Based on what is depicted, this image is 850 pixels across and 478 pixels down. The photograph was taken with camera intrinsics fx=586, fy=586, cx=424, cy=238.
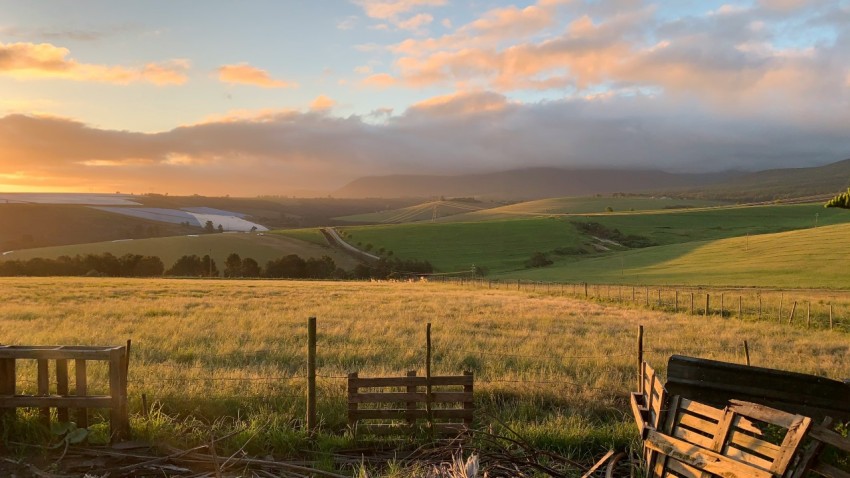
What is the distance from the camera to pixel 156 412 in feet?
27.9

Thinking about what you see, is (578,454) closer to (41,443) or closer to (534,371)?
(534,371)

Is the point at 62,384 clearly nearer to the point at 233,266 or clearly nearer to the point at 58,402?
the point at 58,402

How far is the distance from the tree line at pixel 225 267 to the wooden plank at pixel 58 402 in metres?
67.7

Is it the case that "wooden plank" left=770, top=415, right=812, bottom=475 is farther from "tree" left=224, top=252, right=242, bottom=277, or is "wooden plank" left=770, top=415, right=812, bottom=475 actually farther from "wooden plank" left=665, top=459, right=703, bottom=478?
"tree" left=224, top=252, right=242, bottom=277

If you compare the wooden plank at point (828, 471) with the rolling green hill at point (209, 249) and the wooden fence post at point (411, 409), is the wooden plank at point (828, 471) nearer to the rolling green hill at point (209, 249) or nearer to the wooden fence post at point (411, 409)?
the wooden fence post at point (411, 409)

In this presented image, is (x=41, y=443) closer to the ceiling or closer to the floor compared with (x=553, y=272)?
closer to the ceiling

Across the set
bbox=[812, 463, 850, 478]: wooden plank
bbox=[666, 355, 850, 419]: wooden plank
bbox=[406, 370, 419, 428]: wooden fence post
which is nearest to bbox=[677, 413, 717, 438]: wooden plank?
bbox=[812, 463, 850, 478]: wooden plank

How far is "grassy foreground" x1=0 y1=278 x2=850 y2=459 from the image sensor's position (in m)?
8.53

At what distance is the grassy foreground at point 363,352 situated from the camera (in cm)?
853

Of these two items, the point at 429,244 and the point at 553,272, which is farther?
the point at 429,244

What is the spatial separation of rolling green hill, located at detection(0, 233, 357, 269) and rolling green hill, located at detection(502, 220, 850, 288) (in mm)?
35841

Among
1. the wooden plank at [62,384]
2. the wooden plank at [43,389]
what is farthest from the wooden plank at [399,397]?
the wooden plank at [43,389]

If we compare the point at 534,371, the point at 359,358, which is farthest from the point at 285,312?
the point at 534,371

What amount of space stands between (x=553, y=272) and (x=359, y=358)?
5619 cm
